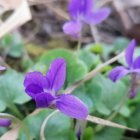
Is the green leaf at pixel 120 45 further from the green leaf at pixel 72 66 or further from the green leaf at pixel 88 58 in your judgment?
the green leaf at pixel 72 66

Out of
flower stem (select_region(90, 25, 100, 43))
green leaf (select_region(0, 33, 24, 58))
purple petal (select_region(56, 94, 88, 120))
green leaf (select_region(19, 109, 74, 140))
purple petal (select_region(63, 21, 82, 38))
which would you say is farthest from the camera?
flower stem (select_region(90, 25, 100, 43))

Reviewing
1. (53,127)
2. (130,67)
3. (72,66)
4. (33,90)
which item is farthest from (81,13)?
(33,90)

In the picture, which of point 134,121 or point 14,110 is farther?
point 134,121

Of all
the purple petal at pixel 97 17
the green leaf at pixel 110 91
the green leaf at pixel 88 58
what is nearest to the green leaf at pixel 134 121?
the green leaf at pixel 110 91

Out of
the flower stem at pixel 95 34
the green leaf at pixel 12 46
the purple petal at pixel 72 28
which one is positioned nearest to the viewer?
the purple petal at pixel 72 28

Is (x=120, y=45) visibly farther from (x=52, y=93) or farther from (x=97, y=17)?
(x=52, y=93)

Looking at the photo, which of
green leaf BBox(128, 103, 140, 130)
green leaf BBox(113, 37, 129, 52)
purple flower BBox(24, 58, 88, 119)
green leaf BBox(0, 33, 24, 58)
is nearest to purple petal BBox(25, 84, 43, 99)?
purple flower BBox(24, 58, 88, 119)

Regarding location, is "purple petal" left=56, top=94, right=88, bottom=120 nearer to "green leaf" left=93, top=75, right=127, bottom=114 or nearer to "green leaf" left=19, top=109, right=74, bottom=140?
"green leaf" left=19, top=109, right=74, bottom=140
